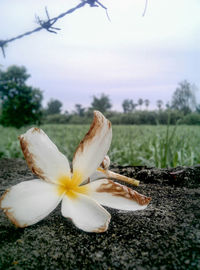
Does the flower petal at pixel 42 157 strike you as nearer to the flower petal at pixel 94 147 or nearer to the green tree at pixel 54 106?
the flower petal at pixel 94 147

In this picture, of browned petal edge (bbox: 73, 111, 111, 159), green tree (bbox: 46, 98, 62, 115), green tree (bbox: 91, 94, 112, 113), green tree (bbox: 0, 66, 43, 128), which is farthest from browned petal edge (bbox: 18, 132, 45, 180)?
green tree (bbox: 46, 98, 62, 115)

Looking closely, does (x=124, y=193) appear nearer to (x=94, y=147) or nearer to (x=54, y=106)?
(x=94, y=147)

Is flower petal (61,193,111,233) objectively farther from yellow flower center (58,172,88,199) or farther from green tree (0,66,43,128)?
green tree (0,66,43,128)

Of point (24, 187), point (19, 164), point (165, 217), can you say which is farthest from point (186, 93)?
point (24, 187)

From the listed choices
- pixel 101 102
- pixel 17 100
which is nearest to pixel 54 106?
pixel 101 102

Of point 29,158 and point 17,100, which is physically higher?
point 17,100

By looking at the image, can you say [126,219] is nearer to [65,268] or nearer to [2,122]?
[65,268]
